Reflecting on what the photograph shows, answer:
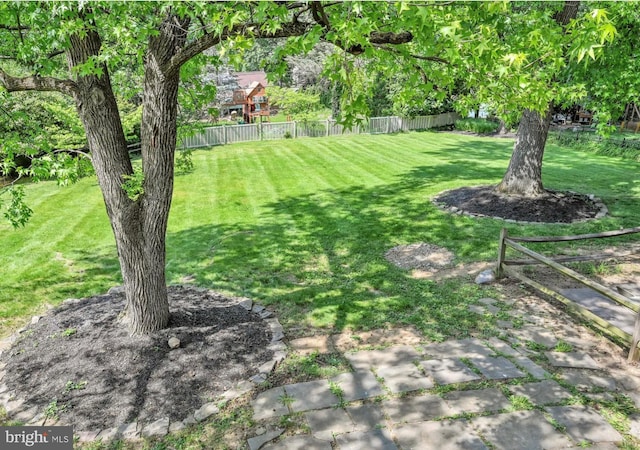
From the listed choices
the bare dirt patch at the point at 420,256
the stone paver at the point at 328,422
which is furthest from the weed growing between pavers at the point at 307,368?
the bare dirt patch at the point at 420,256

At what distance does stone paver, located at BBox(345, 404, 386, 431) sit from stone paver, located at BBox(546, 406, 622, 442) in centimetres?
179

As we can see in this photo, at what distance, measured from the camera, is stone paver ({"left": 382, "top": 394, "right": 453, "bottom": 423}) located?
14.6 feet

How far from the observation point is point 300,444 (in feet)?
13.5

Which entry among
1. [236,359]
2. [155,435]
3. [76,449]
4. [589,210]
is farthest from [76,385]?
[589,210]

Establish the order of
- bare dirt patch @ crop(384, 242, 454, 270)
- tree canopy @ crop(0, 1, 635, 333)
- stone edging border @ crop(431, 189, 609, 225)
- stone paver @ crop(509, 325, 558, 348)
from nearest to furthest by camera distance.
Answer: tree canopy @ crop(0, 1, 635, 333), stone paver @ crop(509, 325, 558, 348), bare dirt patch @ crop(384, 242, 454, 270), stone edging border @ crop(431, 189, 609, 225)

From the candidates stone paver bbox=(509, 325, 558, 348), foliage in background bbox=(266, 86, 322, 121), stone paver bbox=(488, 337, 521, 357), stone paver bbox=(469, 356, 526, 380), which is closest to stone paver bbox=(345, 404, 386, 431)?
stone paver bbox=(469, 356, 526, 380)

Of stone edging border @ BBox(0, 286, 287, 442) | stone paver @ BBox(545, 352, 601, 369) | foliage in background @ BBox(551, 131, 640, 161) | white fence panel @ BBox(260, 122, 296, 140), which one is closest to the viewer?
stone edging border @ BBox(0, 286, 287, 442)

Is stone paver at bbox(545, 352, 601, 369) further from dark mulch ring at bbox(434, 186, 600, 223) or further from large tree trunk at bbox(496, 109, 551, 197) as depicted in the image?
large tree trunk at bbox(496, 109, 551, 197)

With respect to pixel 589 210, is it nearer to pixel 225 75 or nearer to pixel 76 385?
pixel 76 385

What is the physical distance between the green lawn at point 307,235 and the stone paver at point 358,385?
1.22 m

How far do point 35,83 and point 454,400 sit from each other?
18.8 feet

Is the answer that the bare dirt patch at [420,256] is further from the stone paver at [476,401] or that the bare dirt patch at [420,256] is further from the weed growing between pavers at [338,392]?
the weed growing between pavers at [338,392]

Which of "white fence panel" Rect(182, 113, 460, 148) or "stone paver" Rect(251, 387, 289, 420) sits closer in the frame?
"stone paver" Rect(251, 387, 289, 420)

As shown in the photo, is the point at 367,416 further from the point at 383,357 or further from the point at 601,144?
the point at 601,144
